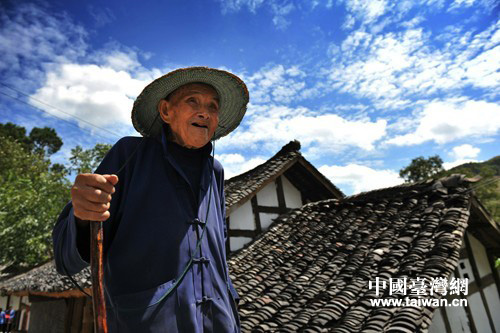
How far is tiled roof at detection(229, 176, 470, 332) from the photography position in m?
5.09

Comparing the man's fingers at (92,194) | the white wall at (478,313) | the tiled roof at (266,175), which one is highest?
the tiled roof at (266,175)

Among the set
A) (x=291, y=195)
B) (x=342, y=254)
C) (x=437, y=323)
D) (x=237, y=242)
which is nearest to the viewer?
(x=437, y=323)

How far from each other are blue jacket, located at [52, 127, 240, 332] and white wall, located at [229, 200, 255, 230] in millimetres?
7088

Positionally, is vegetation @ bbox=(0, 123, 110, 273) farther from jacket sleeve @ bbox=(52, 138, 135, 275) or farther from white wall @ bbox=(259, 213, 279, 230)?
jacket sleeve @ bbox=(52, 138, 135, 275)

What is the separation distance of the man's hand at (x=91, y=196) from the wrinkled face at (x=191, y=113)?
0.73 metres

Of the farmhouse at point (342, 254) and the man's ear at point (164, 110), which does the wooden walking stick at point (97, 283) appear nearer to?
the man's ear at point (164, 110)

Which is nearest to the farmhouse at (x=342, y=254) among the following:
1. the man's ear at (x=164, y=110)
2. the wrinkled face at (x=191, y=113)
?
the wrinkled face at (x=191, y=113)

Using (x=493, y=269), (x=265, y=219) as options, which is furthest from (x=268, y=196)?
(x=493, y=269)

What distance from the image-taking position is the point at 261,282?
6.80m

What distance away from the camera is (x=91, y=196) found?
1314 mm

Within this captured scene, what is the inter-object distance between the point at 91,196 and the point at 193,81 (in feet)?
3.69

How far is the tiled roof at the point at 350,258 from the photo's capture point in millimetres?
5086

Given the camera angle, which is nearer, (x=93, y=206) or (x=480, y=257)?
(x=93, y=206)

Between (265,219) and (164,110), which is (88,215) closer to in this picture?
(164,110)
